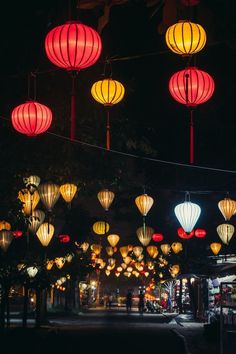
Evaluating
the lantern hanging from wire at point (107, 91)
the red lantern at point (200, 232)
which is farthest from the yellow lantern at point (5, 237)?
the red lantern at point (200, 232)

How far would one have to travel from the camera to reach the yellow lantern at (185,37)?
8.30m

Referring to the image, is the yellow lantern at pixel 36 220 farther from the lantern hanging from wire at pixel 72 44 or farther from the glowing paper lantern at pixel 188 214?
the lantern hanging from wire at pixel 72 44

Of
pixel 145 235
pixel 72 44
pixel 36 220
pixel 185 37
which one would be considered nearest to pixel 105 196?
pixel 36 220

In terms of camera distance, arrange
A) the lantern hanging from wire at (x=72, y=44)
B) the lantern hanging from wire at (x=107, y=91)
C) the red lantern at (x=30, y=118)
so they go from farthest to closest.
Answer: the red lantern at (x=30, y=118)
the lantern hanging from wire at (x=107, y=91)
the lantern hanging from wire at (x=72, y=44)

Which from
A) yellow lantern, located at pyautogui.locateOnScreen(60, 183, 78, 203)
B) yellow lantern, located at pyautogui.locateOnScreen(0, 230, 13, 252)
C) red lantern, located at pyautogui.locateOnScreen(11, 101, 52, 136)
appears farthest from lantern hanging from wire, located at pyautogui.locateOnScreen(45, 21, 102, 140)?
yellow lantern, located at pyautogui.locateOnScreen(0, 230, 13, 252)

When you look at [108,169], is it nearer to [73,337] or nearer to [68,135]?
[68,135]

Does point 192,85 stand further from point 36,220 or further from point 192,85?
point 36,220

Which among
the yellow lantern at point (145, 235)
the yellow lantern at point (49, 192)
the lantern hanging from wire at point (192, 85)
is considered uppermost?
the lantern hanging from wire at point (192, 85)

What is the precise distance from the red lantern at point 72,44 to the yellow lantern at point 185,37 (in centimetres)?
110

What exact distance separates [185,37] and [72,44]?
1509mm

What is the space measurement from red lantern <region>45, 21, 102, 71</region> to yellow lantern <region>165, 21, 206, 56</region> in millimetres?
1097

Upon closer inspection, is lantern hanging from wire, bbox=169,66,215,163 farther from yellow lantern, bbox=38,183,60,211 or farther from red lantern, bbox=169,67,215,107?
yellow lantern, bbox=38,183,60,211

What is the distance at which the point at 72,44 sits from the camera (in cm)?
866

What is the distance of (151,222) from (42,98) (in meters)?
25.5
